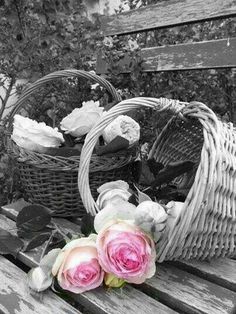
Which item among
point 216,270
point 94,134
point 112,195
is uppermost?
point 94,134

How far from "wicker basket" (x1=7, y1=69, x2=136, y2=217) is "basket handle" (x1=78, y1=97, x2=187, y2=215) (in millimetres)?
152

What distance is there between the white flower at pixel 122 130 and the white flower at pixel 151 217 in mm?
347

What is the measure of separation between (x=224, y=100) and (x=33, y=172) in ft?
3.78

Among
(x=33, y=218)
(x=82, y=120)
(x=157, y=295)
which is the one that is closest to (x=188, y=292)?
(x=157, y=295)

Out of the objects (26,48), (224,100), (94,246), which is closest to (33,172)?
(94,246)

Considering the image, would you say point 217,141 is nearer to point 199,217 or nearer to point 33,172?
point 199,217

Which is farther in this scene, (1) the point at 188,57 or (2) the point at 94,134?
(1) the point at 188,57

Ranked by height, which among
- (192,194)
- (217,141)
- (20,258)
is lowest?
(20,258)

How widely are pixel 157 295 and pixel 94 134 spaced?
0.35m

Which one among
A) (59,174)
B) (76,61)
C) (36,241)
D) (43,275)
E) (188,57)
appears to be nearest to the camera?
(43,275)

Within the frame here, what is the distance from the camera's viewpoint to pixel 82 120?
3.80 ft

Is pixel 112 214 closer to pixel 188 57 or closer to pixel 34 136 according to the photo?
pixel 34 136

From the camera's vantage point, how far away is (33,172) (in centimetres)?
112

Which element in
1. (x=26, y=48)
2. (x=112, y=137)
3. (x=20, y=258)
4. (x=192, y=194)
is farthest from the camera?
(x=26, y=48)
